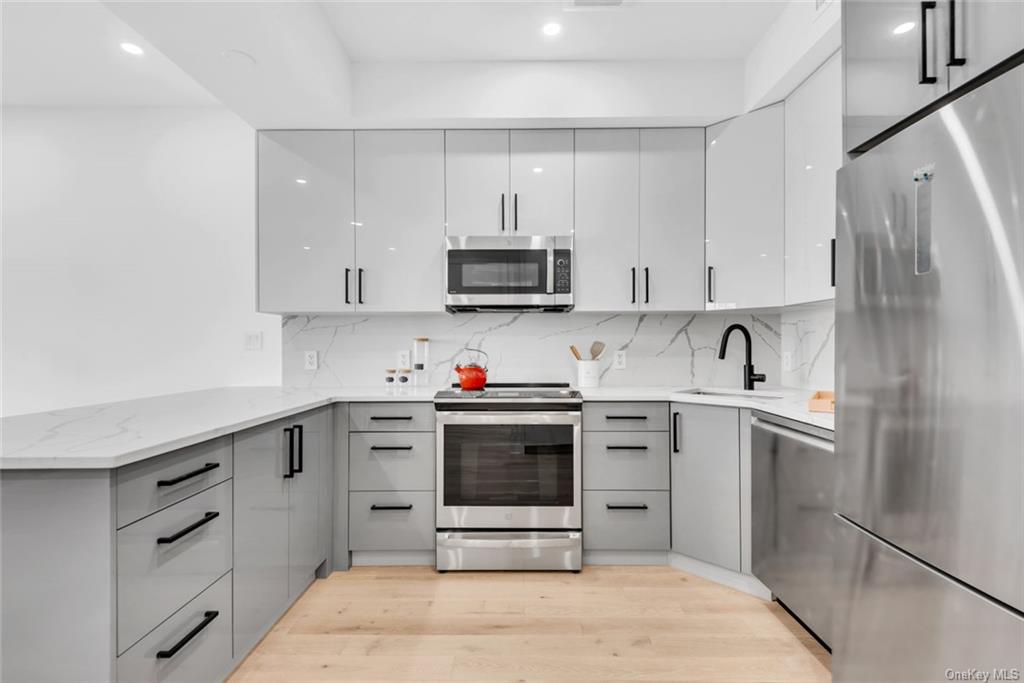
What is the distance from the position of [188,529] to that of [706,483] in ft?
7.03

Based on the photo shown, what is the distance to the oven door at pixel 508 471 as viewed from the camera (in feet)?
8.86

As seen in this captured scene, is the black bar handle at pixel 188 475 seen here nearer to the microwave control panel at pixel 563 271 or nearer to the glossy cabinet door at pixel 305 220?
the glossy cabinet door at pixel 305 220

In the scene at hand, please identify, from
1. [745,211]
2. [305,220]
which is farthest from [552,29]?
[305,220]

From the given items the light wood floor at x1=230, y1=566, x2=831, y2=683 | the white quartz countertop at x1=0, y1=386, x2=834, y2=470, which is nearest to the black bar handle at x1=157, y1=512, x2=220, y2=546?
the white quartz countertop at x1=0, y1=386, x2=834, y2=470

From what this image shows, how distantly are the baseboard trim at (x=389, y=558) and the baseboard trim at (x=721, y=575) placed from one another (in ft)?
4.14

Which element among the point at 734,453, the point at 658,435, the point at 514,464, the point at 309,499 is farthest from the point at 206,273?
the point at 734,453

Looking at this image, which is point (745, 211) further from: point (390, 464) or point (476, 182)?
point (390, 464)

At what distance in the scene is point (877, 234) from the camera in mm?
1310

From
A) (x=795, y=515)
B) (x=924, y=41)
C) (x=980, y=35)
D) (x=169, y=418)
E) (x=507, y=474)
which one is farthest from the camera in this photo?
(x=507, y=474)

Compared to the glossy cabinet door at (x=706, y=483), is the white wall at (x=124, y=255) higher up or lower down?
higher up

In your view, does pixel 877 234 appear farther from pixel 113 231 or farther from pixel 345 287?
pixel 113 231

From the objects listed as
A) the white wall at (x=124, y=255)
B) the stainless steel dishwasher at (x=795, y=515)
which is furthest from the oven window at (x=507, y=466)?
the white wall at (x=124, y=255)

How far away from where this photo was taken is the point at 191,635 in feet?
4.94

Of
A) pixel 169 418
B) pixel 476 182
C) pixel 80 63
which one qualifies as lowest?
pixel 169 418
